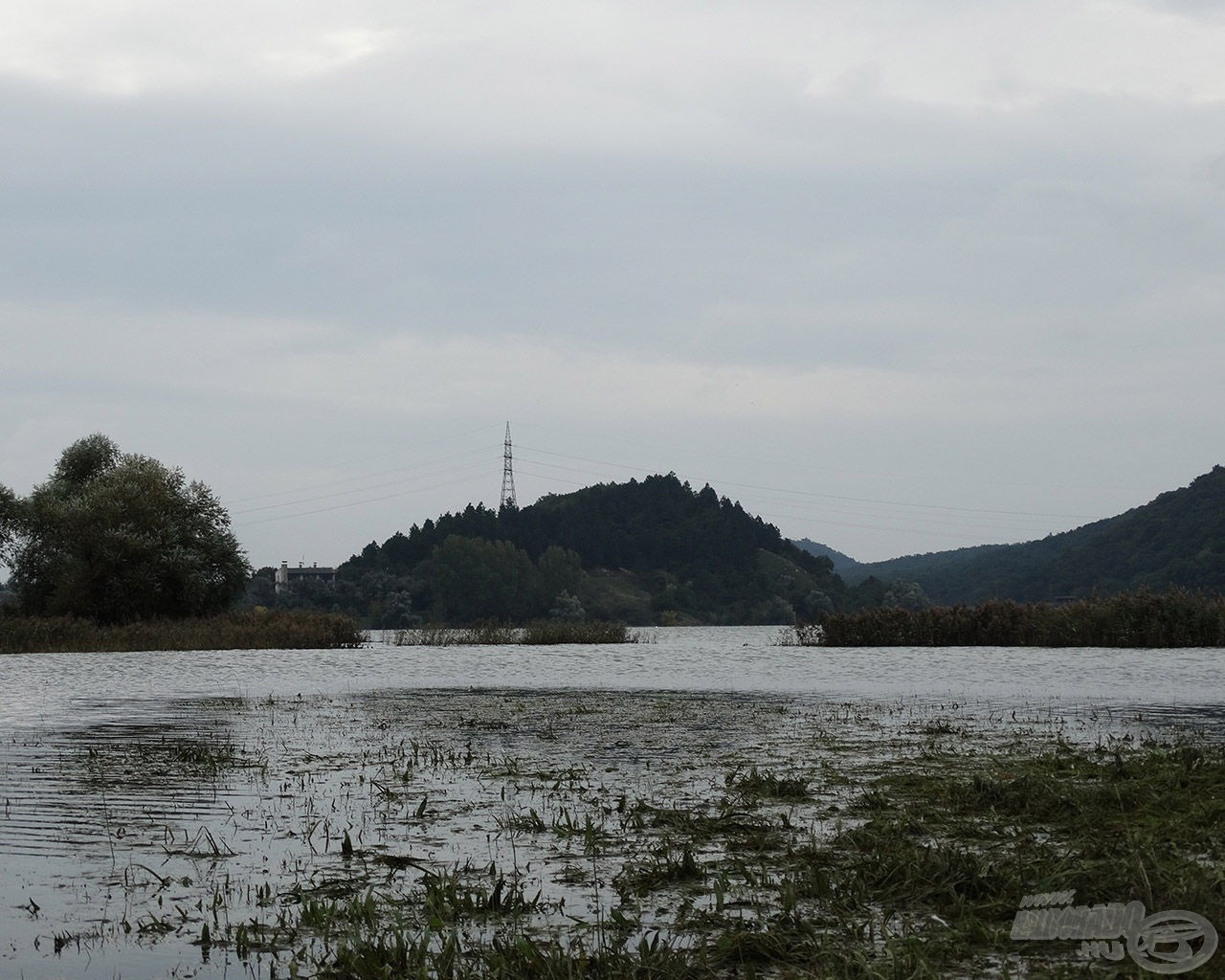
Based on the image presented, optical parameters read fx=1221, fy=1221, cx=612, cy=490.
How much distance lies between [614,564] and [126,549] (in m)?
119

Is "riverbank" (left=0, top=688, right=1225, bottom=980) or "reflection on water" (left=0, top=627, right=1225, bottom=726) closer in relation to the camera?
"riverbank" (left=0, top=688, right=1225, bottom=980)

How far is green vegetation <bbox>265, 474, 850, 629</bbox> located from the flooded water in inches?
4205

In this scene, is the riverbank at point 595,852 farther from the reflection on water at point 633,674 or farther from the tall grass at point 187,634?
the tall grass at point 187,634

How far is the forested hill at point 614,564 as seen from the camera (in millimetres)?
156875

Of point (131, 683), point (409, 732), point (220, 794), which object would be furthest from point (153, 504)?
point (220, 794)

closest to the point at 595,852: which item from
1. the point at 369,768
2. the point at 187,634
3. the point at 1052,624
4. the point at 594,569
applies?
the point at 369,768

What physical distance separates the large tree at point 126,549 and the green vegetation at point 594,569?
6400 centimetres

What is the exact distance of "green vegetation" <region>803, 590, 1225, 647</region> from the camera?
5097 cm

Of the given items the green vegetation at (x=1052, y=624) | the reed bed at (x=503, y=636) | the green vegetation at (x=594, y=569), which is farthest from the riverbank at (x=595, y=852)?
→ the green vegetation at (x=594, y=569)

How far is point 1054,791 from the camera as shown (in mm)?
12312

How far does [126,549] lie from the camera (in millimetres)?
68688

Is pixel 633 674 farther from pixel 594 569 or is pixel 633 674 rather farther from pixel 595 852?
pixel 594 569

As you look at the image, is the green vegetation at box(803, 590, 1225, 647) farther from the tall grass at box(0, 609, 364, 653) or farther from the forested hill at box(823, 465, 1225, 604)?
the forested hill at box(823, 465, 1225, 604)

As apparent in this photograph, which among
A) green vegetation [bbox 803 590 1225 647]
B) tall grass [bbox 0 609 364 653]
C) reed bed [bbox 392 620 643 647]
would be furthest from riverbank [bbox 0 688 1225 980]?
reed bed [bbox 392 620 643 647]
